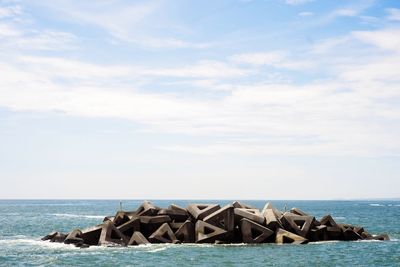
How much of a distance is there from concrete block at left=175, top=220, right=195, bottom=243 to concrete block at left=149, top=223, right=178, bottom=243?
31 cm

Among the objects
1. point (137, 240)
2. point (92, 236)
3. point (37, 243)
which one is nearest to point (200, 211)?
point (137, 240)

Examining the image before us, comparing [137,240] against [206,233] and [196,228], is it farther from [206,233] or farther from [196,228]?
[206,233]

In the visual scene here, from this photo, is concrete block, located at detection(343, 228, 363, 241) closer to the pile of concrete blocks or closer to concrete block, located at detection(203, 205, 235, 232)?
the pile of concrete blocks

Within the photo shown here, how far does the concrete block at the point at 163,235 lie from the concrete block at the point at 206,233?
48.2 inches

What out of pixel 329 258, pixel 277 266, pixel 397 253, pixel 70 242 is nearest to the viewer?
pixel 277 266

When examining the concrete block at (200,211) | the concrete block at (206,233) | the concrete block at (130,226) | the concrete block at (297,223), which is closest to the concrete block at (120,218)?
the concrete block at (130,226)

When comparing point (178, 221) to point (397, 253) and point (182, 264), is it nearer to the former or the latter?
point (182, 264)

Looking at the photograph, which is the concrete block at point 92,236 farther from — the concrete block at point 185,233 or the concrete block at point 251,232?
the concrete block at point 251,232

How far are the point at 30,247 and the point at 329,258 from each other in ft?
50.7

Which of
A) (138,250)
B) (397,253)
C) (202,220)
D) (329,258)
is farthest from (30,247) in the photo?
(397,253)

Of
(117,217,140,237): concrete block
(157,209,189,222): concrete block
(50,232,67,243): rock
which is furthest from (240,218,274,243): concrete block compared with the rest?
(50,232,67,243): rock

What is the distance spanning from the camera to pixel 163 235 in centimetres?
2995

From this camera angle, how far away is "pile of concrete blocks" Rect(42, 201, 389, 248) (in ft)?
97.1

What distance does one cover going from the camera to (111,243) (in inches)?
1152
